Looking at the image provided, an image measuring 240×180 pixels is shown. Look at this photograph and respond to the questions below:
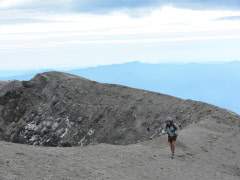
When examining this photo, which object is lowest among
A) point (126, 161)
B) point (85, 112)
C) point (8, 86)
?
point (126, 161)

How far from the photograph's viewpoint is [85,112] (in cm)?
3969

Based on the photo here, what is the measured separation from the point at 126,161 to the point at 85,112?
26331 mm

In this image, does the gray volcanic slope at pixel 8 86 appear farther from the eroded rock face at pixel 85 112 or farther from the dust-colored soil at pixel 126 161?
the dust-colored soil at pixel 126 161

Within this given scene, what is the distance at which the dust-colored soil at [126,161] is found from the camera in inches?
437

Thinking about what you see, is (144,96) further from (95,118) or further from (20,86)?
(20,86)

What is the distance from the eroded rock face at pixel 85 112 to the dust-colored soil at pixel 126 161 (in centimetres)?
879

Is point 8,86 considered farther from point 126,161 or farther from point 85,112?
point 126,161

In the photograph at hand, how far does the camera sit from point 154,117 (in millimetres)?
32500

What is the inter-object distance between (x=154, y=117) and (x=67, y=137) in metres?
11.7

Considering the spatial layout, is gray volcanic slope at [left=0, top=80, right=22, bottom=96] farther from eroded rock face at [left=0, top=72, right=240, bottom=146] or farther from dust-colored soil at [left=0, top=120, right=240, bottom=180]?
dust-colored soil at [left=0, top=120, right=240, bottom=180]

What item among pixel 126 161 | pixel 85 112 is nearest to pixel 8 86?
pixel 85 112

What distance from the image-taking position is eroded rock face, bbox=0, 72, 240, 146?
31413mm

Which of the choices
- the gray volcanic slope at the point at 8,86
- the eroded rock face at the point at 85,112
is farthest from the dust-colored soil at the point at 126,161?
the gray volcanic slope at the point at 8,86

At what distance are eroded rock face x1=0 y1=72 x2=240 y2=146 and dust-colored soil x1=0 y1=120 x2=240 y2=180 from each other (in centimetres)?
879
